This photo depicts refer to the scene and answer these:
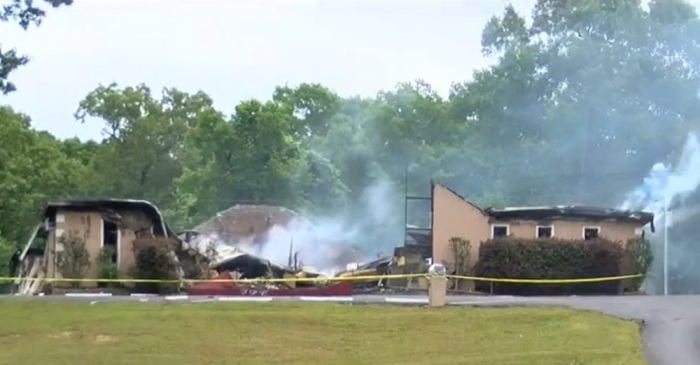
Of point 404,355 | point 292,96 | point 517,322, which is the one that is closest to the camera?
point 404,355

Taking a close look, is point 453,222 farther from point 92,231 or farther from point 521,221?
point 92,231

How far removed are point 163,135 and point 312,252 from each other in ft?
102

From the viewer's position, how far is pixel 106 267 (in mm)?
34875

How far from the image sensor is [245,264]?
38094 mm

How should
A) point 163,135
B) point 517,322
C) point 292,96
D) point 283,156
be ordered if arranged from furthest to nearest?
point 292,96, point 163,135, point 283,156, point 517,322

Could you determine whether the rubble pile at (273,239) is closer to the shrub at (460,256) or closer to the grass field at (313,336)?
the shrub at (460,256)

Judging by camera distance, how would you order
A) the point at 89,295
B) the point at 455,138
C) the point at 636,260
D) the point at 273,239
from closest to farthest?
the point at 89,295 < the point at 636,260 < the point at 273,239 < the point at 455,138

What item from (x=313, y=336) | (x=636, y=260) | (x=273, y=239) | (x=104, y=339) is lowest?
(x=104, y=339)

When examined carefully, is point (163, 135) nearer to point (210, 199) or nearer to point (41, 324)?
point (210, 199)

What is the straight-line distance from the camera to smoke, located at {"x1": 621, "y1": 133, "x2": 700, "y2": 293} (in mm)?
45375

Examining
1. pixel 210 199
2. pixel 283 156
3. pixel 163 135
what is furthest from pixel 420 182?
pixel 163 135

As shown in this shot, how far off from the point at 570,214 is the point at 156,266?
44.2 feet

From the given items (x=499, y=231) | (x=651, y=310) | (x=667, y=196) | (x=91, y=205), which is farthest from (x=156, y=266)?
(x=667, y=196)

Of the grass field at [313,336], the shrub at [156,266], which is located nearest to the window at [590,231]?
the grass field at [313,336]
